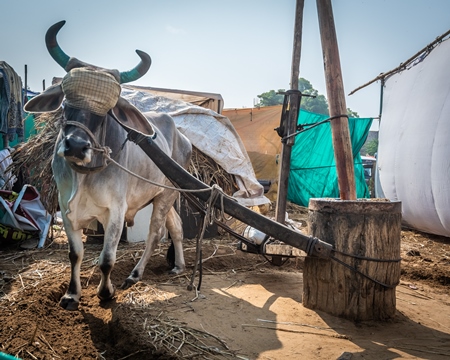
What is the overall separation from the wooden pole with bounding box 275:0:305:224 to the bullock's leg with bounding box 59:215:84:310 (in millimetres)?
1972

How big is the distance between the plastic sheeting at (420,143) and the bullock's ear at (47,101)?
4869mm

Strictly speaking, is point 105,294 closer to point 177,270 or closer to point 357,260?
point 177,270

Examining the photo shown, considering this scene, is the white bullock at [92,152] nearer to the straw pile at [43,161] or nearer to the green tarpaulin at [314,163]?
the straw pile at [43,161]

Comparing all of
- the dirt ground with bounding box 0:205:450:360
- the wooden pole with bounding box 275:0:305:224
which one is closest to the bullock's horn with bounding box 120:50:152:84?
the wooden pole with bounding box 275:0:305:224

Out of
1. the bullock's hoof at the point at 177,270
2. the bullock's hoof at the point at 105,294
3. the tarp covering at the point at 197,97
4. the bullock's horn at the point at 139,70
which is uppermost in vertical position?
the tarp covering at the point at 197,97

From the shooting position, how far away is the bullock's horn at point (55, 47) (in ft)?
9.86

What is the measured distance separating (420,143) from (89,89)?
529 cm

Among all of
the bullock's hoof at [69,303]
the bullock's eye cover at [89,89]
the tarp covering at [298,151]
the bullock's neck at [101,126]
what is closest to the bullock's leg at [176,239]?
the bullock's hoof at [69,303]

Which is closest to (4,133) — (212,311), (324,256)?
(212,311)

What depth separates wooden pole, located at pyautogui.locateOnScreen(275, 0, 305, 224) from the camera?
4156mm

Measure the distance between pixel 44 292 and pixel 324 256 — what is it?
7.10 ft

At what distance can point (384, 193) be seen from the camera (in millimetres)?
8000

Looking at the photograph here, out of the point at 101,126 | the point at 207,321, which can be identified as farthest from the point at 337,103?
the point at 207,321

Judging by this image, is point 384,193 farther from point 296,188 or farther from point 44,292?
point 44,292
